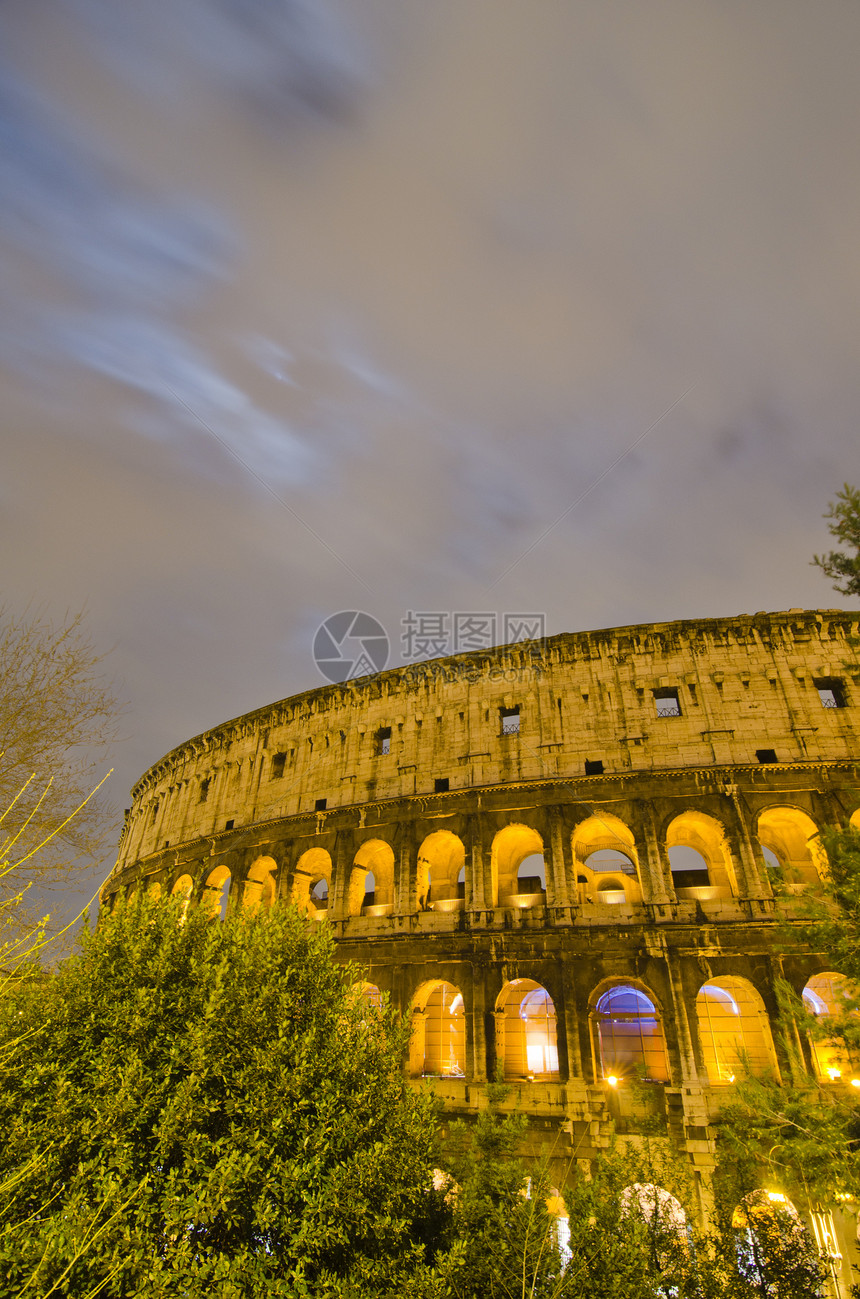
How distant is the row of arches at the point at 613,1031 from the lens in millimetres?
18219

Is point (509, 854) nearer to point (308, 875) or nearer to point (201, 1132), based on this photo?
point (308, 875)

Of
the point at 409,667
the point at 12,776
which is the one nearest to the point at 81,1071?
the point at 12,776

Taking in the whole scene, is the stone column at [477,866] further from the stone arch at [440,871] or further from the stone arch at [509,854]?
the stone arch at [440,871]

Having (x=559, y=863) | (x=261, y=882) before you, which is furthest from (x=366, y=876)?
(x=559, y=863)

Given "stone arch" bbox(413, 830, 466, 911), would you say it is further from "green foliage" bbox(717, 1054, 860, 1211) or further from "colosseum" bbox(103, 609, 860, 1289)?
"green foliage" bbox(717, 1054, 860, 1211)

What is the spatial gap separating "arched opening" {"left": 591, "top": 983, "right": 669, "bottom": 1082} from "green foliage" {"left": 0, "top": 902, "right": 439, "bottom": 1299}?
41.5 ft

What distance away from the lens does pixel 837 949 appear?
12.1 metres

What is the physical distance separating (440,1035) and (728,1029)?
8921 millimetres

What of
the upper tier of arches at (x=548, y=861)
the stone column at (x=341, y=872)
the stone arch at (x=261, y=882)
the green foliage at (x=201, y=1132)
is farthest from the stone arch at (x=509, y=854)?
the green foliage at (x=201, y=1132)

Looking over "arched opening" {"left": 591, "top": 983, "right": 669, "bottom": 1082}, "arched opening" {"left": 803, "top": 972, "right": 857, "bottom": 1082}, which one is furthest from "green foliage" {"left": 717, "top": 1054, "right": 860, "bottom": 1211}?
"arched opening" {"left": 591, "top": 983, "right": 669, "bottom": 1082}

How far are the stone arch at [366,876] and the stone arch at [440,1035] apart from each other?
10.9 ft

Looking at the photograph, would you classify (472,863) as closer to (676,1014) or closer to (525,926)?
(525,926)

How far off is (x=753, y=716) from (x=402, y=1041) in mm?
14111

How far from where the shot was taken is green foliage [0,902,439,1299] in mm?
6949
